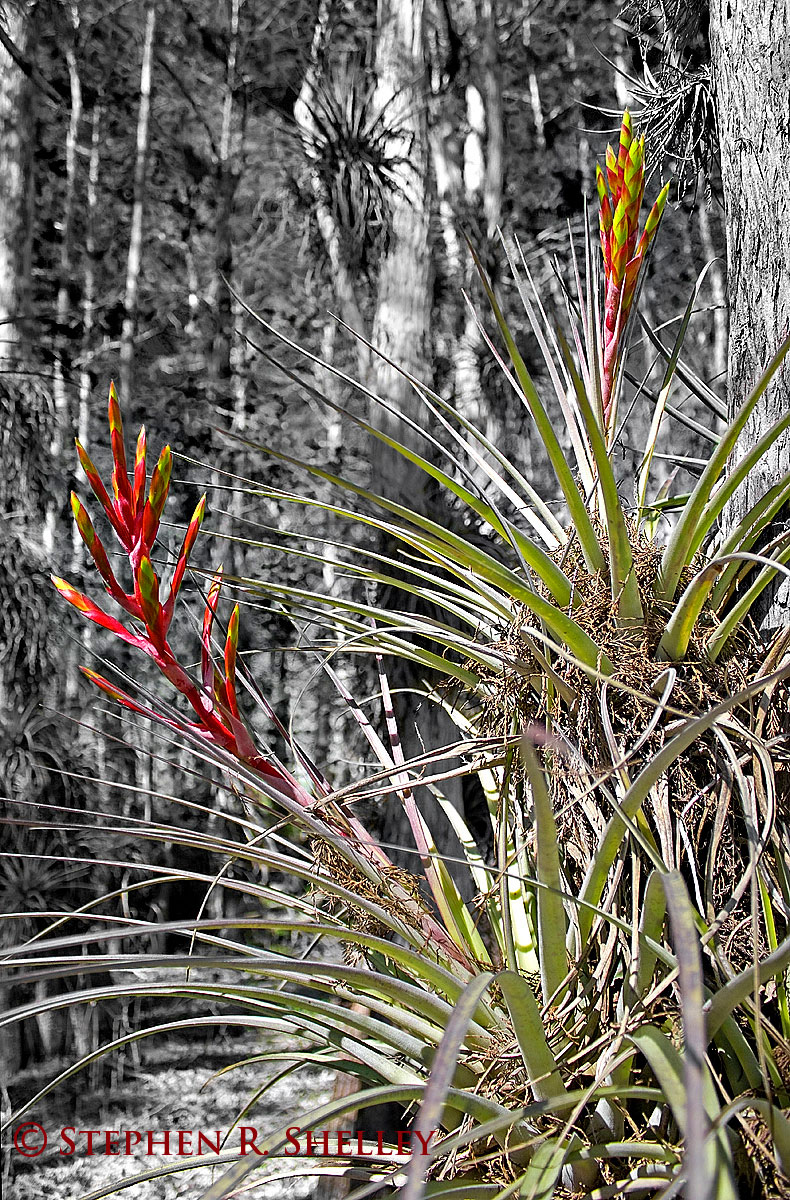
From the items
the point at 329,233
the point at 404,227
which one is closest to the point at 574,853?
the point at 404,227

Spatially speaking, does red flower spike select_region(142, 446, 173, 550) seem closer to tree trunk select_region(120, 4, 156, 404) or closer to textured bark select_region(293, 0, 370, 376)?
textured bark select_region(293, 0, 370, 376)

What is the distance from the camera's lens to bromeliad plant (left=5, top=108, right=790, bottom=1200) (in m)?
0.55

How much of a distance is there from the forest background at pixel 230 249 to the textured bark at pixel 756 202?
223 cm

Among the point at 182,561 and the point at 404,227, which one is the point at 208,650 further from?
the point at 404,227

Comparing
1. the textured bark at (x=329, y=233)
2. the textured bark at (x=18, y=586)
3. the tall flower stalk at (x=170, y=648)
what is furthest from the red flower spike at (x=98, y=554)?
the textured bark at (x=18, y=586)

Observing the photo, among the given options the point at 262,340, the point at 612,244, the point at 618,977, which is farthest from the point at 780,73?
the point at 262,340

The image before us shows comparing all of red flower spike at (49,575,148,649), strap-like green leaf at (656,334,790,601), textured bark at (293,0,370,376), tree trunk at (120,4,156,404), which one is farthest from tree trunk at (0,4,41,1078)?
tree trunk at (120,4,156,404)

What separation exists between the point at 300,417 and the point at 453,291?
6.13 ft

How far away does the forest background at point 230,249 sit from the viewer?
3.85 m

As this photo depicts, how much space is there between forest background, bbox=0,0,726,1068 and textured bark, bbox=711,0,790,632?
87.9 inches

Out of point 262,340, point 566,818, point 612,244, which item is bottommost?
point 566,818

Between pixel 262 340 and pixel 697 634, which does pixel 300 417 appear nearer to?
pixel 262 340

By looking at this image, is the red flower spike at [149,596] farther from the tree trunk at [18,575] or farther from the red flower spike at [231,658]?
the tree trunk at [18,575]

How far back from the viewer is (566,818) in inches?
29.0
